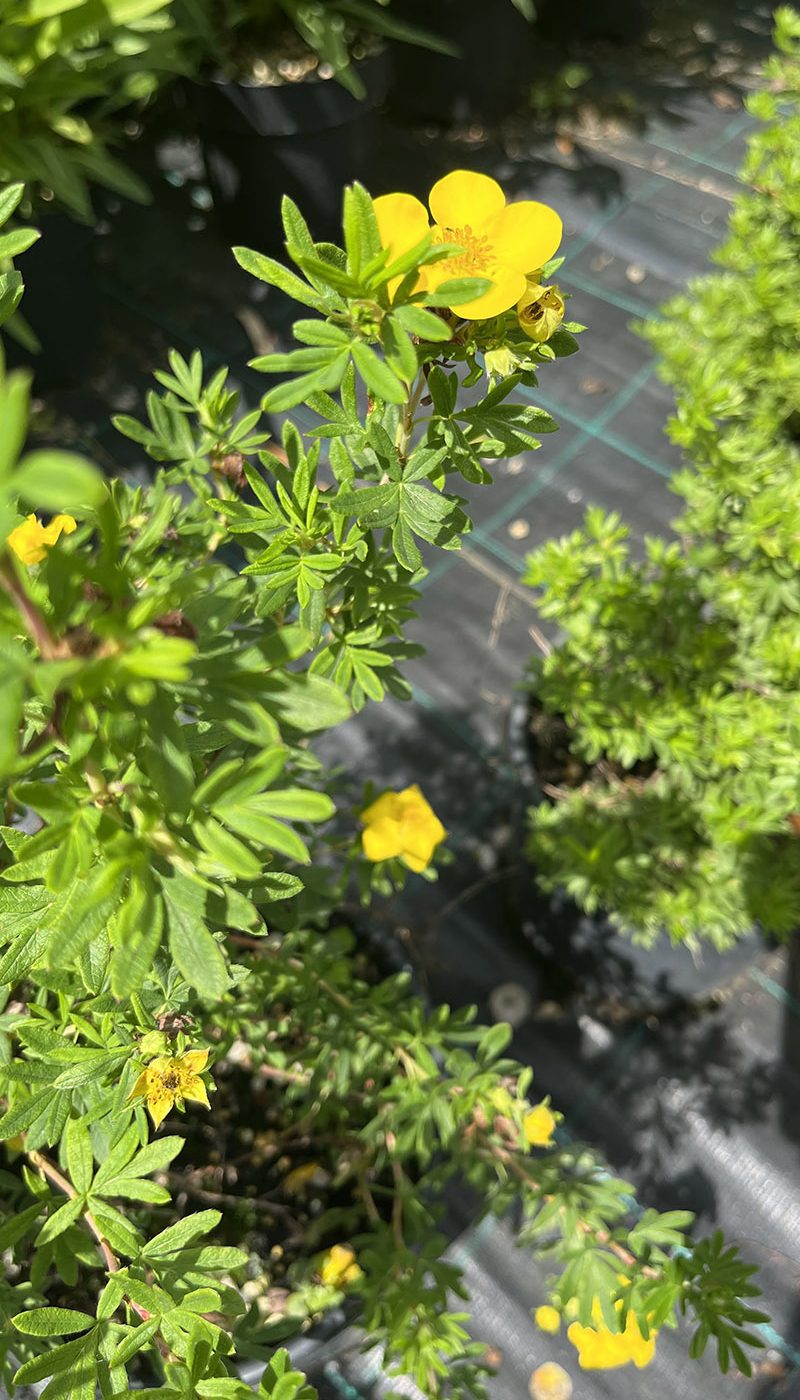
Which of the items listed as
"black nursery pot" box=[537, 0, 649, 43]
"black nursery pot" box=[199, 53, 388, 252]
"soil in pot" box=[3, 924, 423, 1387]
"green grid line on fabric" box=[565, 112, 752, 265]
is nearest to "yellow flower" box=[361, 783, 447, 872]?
"soil in pot" box=[3, 924, 423, 1387]

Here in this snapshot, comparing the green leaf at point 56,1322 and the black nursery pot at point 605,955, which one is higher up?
the green leaf at point 56,1322

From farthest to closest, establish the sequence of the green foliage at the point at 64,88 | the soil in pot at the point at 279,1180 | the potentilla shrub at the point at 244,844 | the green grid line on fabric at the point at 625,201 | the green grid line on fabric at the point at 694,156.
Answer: the green grid line on fabric at the point at 694,156 → the green grid line on fabric at the point at 625,201 → the green foliage at the point at 64,88 → the soil in pot at the point at 279,1180 → the potentilla shrub at the point at 244,844

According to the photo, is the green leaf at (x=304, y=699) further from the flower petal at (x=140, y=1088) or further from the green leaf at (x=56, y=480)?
the flower petal at (x=140, y=1088)

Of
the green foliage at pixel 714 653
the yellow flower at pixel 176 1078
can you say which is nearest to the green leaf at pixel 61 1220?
the yellow flower at pixel 176 1078

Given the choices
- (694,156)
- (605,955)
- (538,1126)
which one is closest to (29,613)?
(538,1126)

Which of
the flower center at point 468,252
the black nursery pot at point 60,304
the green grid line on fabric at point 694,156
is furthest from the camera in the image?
the green grid line on fabric at point 694,156

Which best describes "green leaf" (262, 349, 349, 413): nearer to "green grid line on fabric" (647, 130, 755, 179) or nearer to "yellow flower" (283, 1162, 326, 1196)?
"yellow flower" (283, 1162, 326, 1196)

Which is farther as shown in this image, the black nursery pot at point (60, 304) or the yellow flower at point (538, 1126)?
the black nursery pot at point (60, 304)
